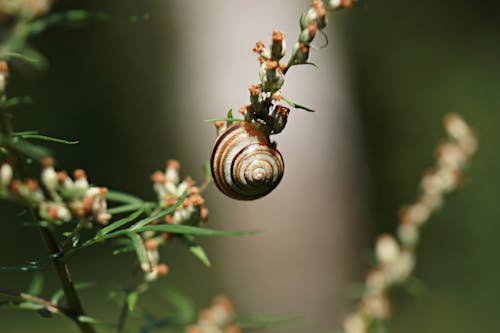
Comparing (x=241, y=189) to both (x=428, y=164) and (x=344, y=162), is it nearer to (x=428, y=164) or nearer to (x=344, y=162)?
(x=344, y=162)

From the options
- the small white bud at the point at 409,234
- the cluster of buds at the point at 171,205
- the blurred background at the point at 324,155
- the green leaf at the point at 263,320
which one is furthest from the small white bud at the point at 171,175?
the blurred background at the point at 324,155

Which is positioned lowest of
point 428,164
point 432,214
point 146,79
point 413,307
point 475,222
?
point 432,214

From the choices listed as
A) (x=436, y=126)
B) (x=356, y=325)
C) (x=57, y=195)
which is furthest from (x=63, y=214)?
(x=436, y=126)

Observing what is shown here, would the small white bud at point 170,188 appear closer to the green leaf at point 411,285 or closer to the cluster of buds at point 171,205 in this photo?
the cluster of buds at point 171,205

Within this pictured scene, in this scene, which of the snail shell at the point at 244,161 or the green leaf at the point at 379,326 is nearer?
the snail shell at the point at 244,161

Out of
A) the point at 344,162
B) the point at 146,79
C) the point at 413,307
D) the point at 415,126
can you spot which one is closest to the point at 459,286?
the point at 413,307

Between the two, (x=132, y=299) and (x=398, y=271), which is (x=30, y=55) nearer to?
(x=132, y=299)

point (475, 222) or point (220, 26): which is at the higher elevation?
point (220, 26)
